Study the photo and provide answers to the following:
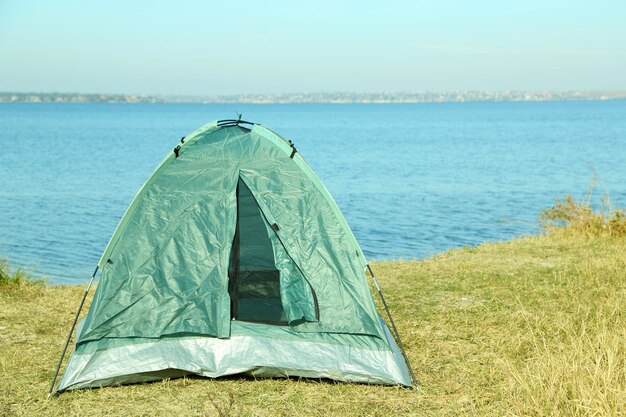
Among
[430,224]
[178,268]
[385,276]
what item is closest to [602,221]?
[385,276]

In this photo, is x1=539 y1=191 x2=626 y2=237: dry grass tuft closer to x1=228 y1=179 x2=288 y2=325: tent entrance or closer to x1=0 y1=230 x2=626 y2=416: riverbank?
x1=0 y1=230 x2=626 y2=416: riverbank

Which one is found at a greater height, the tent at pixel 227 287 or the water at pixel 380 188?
the tent at pixel 227 287

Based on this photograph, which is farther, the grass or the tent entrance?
the tent entrance

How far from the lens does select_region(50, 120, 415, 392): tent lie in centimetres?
639

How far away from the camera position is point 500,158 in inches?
1716

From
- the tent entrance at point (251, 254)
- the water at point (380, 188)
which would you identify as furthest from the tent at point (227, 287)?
the water at point (380, 188)

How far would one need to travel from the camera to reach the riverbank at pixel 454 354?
5.53 meters

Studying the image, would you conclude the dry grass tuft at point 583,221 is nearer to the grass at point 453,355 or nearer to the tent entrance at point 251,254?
the grass at point 453,355

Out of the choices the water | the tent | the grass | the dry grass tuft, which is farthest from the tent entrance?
the water

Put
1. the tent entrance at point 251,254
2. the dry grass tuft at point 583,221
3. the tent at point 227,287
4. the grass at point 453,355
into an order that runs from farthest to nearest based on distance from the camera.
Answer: the dry grass tuft at point 583,221 → the tent entrance at point 251,254 → the tent at point 227,287 → the grass at point 453,355

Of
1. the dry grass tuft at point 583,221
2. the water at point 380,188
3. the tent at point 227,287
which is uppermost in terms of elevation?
the tent at point 227,287

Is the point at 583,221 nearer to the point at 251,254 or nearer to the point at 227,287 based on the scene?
the point at 251,254

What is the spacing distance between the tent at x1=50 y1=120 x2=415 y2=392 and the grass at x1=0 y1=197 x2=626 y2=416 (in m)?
0.18

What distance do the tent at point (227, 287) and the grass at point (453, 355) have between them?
0.60 feet
